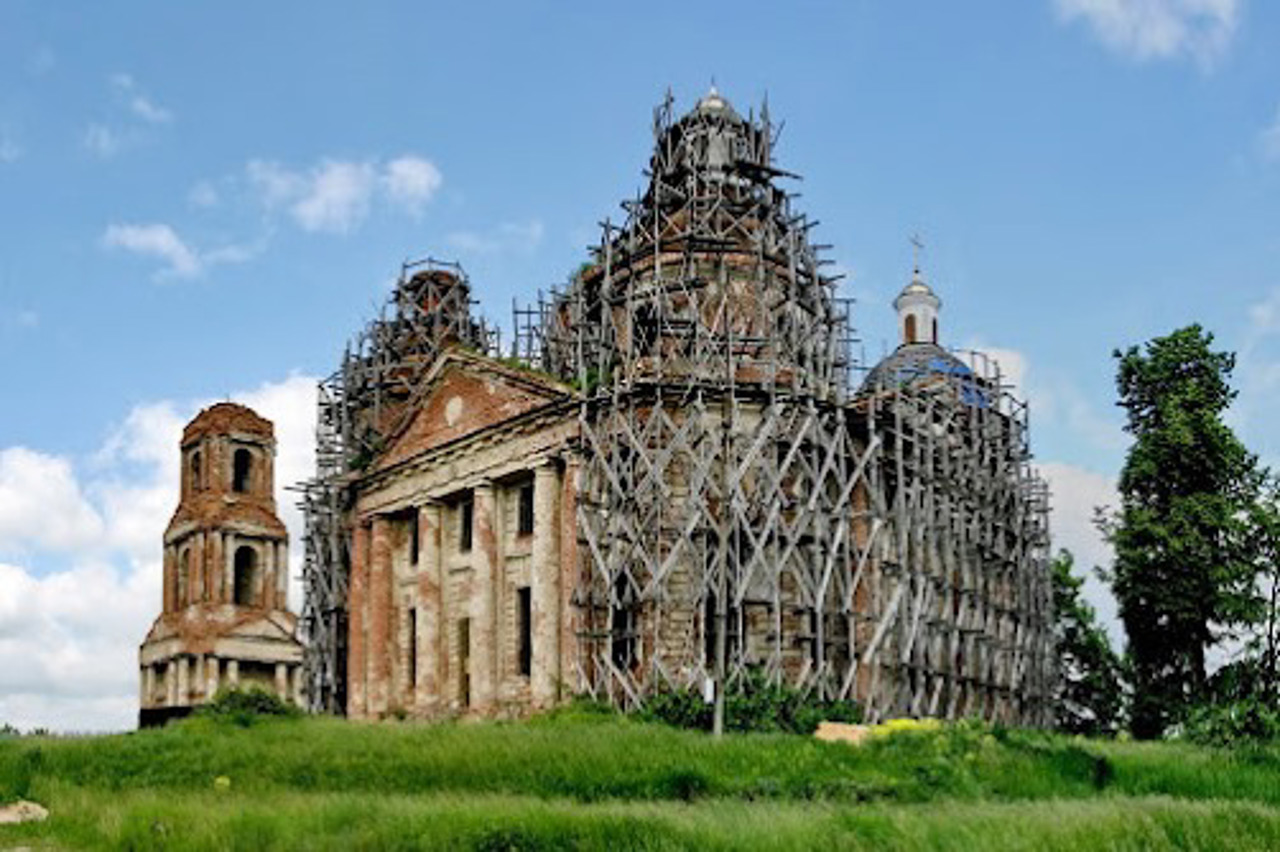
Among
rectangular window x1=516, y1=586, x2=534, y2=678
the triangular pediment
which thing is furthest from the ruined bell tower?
rectangular window x1=516, y1=586, x2=534, y2=678

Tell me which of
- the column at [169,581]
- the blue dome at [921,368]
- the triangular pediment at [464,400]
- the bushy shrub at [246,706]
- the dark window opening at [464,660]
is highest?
the blue dome at [921,368]

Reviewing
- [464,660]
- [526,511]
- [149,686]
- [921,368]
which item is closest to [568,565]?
[526,511]

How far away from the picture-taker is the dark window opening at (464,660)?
3319cm

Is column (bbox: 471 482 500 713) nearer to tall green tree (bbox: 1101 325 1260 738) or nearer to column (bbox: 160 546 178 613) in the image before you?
tall green tree (bbox: 1101 325 1260 738)

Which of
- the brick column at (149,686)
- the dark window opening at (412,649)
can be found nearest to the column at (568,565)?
the dark window opening at (412,649)

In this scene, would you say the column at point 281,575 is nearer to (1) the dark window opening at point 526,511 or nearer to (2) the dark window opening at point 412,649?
(2) the dark window opening at point 412,649

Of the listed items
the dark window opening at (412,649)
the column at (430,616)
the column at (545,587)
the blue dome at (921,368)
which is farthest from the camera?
the blue dome at (921,368)

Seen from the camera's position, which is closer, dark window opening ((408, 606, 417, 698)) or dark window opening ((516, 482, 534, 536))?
dark window opening ((516, 482, 534, 536))

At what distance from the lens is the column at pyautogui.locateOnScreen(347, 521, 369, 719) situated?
119 ft

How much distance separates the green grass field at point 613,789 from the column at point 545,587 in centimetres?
284

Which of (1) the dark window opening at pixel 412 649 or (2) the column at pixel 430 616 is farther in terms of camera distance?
(1) the dark window opening at pixel 412 649

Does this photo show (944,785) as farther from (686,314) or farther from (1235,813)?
(686,314)

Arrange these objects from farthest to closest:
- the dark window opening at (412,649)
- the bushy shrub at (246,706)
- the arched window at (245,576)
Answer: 1. the arched window at (245,576)
2. the dark window opening at (412,649)
3. the bushy shrub at (246,706)

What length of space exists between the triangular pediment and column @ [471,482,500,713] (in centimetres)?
165
